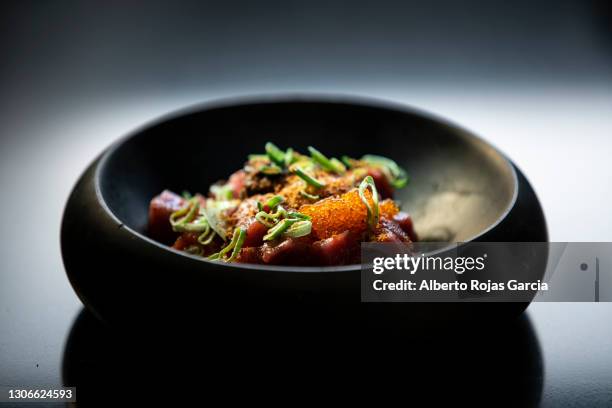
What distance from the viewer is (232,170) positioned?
2.53 metres

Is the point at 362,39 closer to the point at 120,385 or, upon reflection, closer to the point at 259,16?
the point at 259,16

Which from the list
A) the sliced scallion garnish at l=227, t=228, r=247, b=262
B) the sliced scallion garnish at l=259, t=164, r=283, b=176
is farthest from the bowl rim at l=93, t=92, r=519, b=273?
the sliced scallion garnish at l=259, t=164, r=283, b=176

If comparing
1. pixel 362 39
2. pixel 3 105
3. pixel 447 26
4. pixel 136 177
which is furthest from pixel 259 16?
pixel 136 177

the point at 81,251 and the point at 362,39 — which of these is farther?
the point at 362,39

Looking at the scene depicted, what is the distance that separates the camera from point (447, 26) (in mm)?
3926

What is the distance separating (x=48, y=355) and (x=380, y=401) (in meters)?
0.75

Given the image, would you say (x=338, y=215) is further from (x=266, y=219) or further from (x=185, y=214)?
(x=185, y=214)

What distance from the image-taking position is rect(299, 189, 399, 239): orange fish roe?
1.80 m

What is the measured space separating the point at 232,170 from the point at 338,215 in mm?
792

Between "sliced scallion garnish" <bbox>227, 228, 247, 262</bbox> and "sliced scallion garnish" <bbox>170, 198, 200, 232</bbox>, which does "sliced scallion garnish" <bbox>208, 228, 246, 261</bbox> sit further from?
"sliced scallion garnish" <bbox>170, 198, 200, 232</bbox>

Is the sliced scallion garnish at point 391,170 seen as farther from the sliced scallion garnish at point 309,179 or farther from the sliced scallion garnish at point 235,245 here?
the sliced scallion garnish at point 235,245

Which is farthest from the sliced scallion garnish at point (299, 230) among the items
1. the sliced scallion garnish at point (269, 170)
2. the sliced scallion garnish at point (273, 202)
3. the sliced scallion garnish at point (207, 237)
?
the sliced scallion garnish at point (269, 170)

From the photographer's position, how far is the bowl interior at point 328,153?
215 centimetres

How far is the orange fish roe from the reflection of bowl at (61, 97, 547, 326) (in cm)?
24
